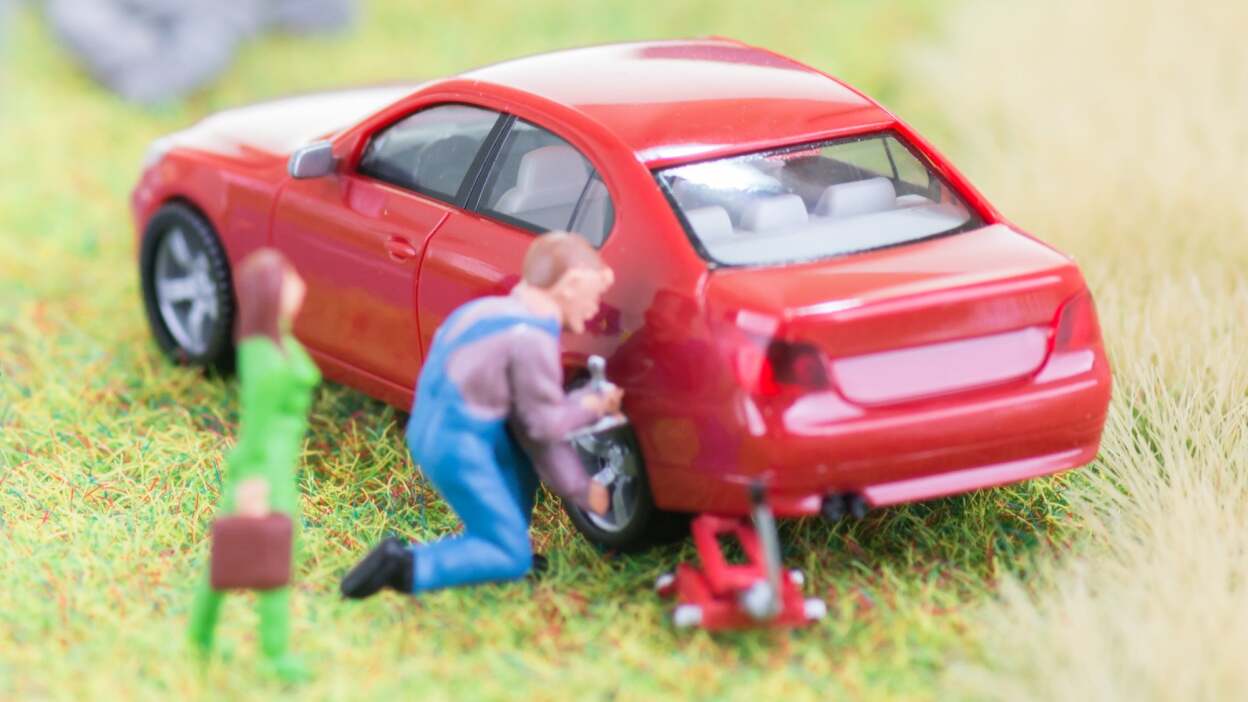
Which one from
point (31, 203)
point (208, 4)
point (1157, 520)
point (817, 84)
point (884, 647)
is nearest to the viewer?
point (884, 647)

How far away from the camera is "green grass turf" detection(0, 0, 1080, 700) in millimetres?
4727

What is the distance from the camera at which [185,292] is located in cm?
718

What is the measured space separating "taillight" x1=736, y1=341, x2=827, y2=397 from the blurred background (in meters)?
0.81

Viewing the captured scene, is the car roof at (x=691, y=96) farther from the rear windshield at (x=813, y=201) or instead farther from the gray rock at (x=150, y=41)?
the gray rock at (x=150, y=41)

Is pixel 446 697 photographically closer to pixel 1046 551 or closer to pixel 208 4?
pixel 1046 551

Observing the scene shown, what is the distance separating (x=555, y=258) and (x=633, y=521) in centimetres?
96

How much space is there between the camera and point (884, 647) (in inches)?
194

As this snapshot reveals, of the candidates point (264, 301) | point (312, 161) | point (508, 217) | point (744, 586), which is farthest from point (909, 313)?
point (312, 161)

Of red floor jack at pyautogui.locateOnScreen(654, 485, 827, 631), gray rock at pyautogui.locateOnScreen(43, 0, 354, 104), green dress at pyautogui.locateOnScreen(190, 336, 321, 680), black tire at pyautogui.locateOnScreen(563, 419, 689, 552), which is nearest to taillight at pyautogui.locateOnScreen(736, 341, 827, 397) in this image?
red floor jack at pyautogui.locateOnScreen(654, 485, 827, 631)

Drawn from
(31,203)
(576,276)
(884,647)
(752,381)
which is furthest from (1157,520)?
(31,203)

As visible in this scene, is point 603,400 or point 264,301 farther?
point 603,400

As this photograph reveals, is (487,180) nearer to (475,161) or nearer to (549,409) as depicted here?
(475,161)

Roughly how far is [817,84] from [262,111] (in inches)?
110

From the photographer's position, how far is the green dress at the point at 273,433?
14.3 ft
